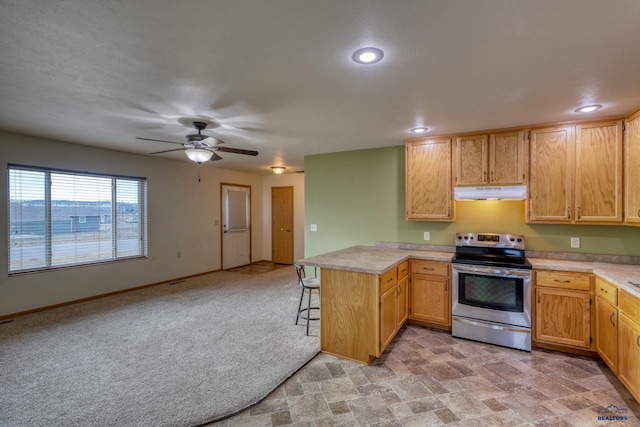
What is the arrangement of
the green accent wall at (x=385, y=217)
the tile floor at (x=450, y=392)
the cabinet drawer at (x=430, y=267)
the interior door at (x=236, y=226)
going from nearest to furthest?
the tile floor at (x=450, y=392) < the green accent wall at (x=385, y=217) < the cabinet drawer at (x=430, y=267) < the interior door at (x=236, y=226)

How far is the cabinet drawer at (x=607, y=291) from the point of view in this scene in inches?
97.1

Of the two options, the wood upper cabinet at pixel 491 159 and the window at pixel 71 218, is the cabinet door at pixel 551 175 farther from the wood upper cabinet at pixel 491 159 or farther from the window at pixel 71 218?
the window at pixel 71 218

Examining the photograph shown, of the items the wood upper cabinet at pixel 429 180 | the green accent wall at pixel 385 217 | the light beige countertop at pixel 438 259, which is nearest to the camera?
the light beige countertop at pixel 438 259

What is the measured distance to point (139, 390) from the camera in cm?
237

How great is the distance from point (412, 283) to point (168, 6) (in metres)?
3.46

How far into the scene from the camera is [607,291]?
2.60m

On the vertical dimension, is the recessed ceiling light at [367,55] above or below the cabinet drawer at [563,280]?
above

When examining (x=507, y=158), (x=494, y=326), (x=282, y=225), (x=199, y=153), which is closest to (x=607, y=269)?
(x=494, y=326)

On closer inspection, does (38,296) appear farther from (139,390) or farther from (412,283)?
(412,283)

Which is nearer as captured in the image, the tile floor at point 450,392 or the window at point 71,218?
the tile floor at point 450,392

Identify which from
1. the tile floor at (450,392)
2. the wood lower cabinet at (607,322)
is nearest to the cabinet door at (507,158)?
the wood lower cabinet at (607,322)

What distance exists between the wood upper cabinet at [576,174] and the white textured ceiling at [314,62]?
0.27 metres

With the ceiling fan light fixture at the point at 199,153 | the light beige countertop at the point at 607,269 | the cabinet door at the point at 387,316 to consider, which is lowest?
the cabinet door at the point at 387,316

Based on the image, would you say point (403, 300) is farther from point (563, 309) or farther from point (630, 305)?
point (630, 305)
